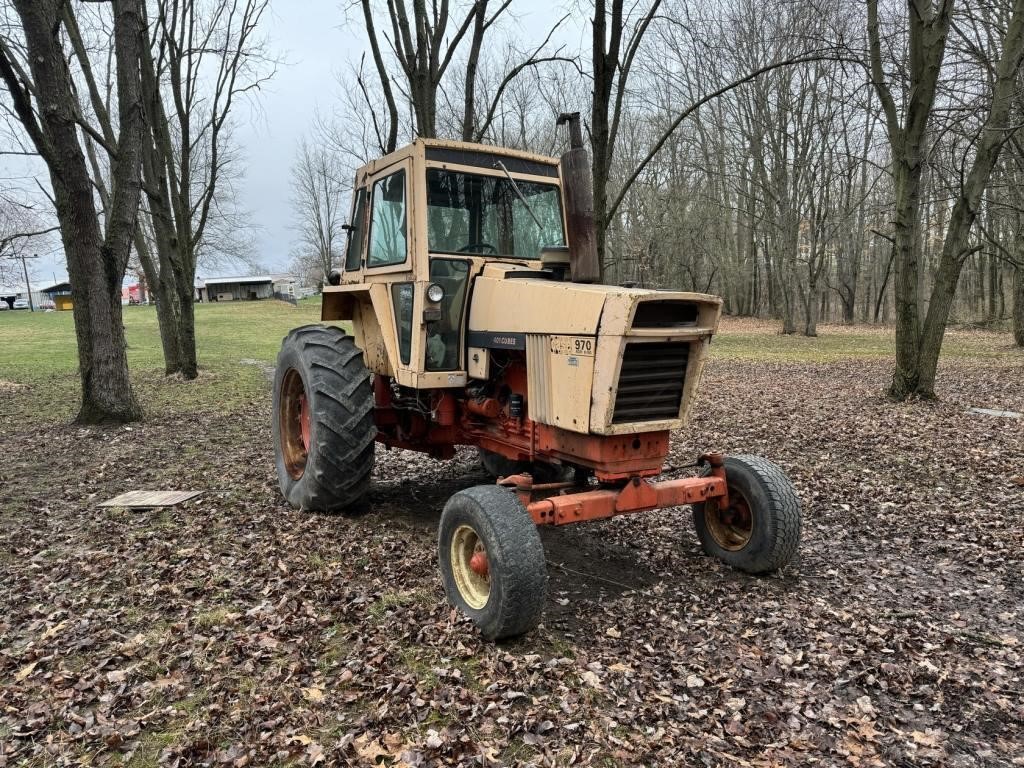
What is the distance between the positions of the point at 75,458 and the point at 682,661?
691 centimetres

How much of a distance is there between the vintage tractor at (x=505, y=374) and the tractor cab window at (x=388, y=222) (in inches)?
0.8

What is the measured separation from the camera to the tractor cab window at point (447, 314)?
4.75 metres

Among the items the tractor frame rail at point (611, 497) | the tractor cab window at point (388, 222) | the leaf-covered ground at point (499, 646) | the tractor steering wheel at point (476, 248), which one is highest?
the tractor cab window at point (388, 222)

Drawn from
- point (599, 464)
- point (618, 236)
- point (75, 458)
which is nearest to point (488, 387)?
point (599, 464)

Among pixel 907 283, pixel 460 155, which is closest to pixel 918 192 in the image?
pixel 907 283

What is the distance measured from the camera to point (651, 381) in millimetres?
3957

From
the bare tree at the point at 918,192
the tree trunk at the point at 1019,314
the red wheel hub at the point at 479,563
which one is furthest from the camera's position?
the tree trunk at the point at 1019,314

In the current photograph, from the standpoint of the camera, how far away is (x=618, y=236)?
3322 centimetres

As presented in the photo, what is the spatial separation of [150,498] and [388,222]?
320 centimetres

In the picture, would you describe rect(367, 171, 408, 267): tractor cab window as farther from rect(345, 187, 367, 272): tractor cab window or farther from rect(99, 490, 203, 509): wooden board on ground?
rect(99, 490, 203, 509): wooden board on ground

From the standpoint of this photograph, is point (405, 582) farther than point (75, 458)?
No

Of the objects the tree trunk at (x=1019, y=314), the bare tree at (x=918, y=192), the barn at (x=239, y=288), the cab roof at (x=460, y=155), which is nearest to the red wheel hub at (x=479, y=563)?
the cab roof at (x=460, y=155)

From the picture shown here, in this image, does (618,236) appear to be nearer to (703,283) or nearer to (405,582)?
(703,283)

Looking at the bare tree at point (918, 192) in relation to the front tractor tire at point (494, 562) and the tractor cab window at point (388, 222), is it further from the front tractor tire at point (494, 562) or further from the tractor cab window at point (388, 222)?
the front tractor tire at point (494, 562)
